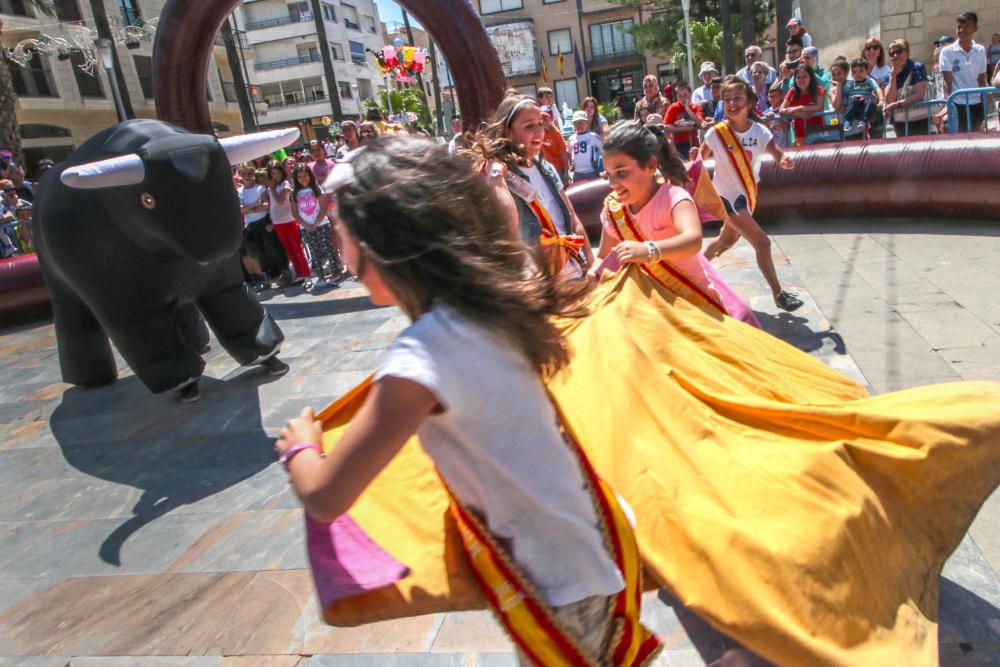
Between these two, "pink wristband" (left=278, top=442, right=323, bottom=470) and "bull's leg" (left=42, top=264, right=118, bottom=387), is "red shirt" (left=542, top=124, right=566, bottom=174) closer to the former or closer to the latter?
"bull's leg" (left=42, top=264, right=118, bottom=387)

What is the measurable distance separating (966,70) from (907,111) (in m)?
0.89

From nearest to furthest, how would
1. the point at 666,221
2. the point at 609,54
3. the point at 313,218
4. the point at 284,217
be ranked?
the point at 666,221
the point at 313,218
the point at 284,217
the point at 609,54

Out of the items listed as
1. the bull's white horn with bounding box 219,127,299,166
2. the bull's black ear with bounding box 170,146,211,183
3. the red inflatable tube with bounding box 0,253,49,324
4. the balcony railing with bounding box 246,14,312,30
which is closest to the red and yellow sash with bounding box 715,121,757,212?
the bull's white horn with bounding box 219,127,299,166

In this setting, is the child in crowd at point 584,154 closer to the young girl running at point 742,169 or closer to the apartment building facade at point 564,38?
the young girl running at point 742,169

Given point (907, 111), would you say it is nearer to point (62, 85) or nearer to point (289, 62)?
point (62, 85)

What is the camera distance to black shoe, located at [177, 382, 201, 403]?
5.05 metres

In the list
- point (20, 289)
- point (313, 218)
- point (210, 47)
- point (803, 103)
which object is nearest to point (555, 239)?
point (210, 47)

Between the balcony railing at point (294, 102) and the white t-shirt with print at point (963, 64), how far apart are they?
4749cm

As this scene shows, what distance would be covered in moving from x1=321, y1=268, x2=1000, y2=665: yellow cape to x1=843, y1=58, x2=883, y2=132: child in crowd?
7.68m

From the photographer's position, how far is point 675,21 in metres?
32.6

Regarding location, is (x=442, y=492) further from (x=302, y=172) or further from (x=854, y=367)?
(x=302, y=172)

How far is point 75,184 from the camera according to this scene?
147 inches

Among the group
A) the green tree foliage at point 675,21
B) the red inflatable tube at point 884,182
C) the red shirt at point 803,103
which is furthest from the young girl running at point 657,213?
the green tree foliage at point 675,21

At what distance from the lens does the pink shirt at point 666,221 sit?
3.25 m
